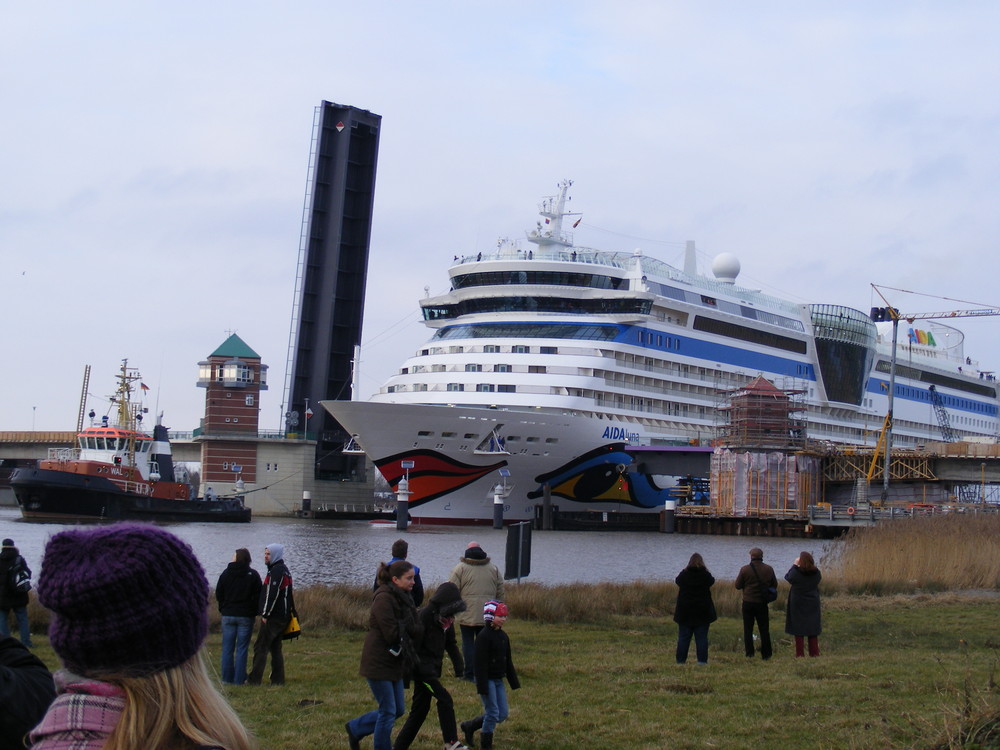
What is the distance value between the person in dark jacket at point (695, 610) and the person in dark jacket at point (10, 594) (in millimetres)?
6311

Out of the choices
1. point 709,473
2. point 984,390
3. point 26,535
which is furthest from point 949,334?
point 26,535

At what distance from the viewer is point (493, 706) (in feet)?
27.1

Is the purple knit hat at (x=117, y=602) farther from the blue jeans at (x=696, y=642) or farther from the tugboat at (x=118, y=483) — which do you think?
the tugboat at (x=118, y=483)

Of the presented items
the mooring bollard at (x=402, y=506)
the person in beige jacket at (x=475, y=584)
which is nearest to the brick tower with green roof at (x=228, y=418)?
the mooring bollard at (x=402, y=506)

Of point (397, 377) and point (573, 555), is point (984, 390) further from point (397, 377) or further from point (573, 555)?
point (573, 555)

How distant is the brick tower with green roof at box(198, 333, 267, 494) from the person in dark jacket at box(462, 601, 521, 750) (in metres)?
56.2

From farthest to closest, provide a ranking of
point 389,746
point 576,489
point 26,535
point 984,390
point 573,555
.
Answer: point 984,390, point 576,489, point 26,535, point 573,555, point 389,746

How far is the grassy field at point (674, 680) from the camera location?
8.24 meters

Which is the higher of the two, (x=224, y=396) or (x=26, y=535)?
(x=224, y=396)

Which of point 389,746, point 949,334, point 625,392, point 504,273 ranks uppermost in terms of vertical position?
point 949,334

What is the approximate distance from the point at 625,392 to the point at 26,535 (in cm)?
2397

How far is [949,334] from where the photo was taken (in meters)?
87.2

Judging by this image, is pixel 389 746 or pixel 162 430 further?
pixel 162 430

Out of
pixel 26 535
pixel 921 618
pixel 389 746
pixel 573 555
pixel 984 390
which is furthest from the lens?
pixel 984 390
